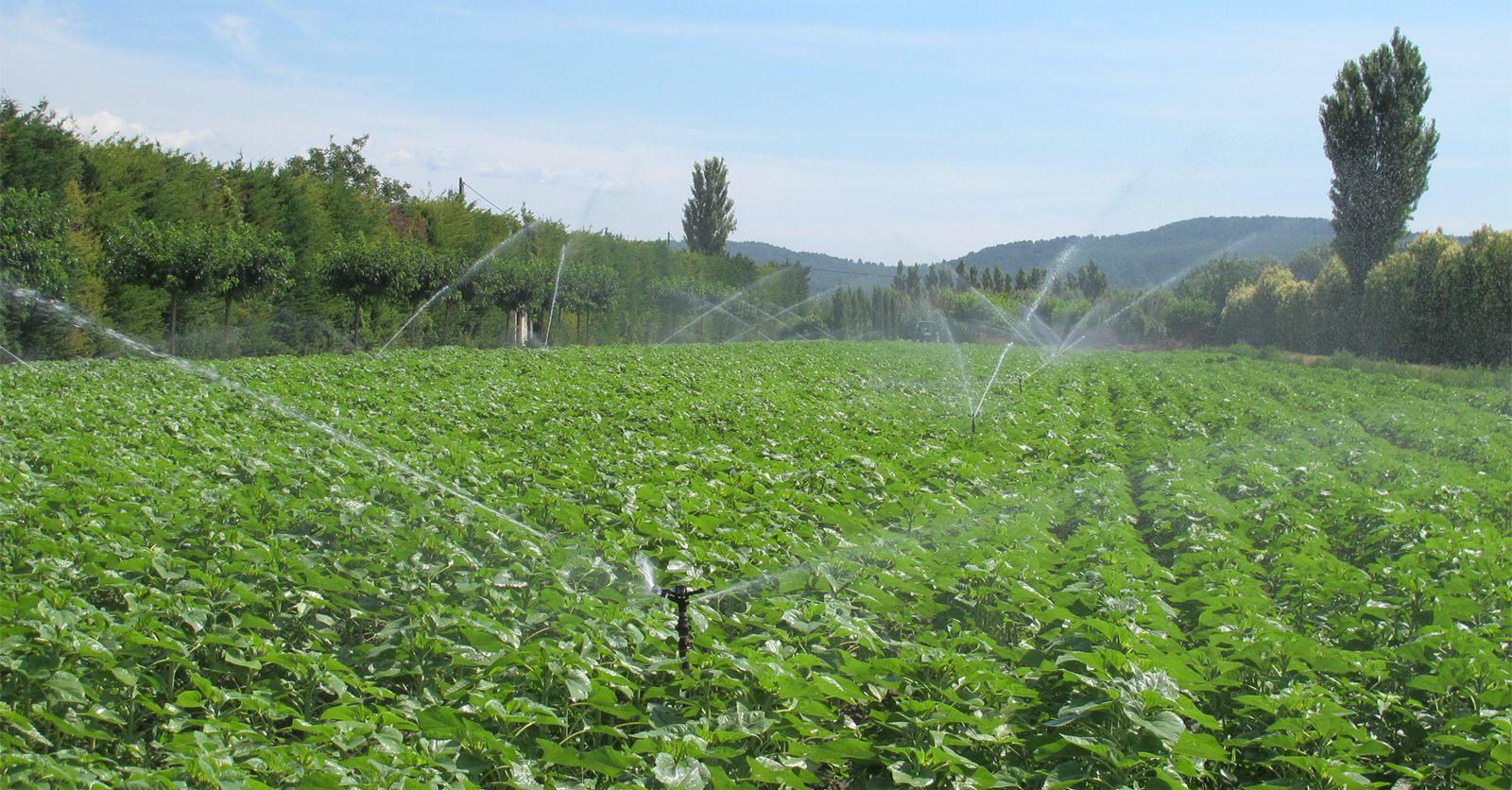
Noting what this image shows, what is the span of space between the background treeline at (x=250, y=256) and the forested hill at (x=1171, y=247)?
73601mm

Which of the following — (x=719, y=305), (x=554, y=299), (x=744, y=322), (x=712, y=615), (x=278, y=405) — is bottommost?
(x=712, y=615)

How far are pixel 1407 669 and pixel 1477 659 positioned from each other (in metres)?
0.29

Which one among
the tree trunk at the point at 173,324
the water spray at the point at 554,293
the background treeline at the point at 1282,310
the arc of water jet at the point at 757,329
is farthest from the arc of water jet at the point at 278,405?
the arc of water jet at the point at 757,329

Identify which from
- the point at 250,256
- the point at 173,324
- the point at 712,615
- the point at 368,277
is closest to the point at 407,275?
the point at 368,277

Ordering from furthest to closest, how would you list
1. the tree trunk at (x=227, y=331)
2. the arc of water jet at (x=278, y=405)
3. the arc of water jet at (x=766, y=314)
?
the arc of water jet at (x=766, y=314) < the tree trunk at (x=227, y=331) < the arc of water jet at (x=278, y=405)

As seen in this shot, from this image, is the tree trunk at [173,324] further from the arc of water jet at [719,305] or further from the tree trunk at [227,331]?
the arc of water jet at [719,305]

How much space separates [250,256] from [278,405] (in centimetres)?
1158

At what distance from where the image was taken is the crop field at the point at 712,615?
10.2 ft

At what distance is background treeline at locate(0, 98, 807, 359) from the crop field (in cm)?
1122

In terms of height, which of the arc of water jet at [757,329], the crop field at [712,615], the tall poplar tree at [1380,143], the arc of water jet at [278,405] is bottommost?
the crop field at [712,615]

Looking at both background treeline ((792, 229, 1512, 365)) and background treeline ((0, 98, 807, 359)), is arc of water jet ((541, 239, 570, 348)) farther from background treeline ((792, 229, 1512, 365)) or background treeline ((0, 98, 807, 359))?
background treeline ((792, 229, 1512, 365))

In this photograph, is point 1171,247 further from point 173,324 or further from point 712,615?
point 712,615

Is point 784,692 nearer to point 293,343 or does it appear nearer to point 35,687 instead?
point 35,687

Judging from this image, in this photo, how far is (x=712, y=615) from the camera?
410cm
